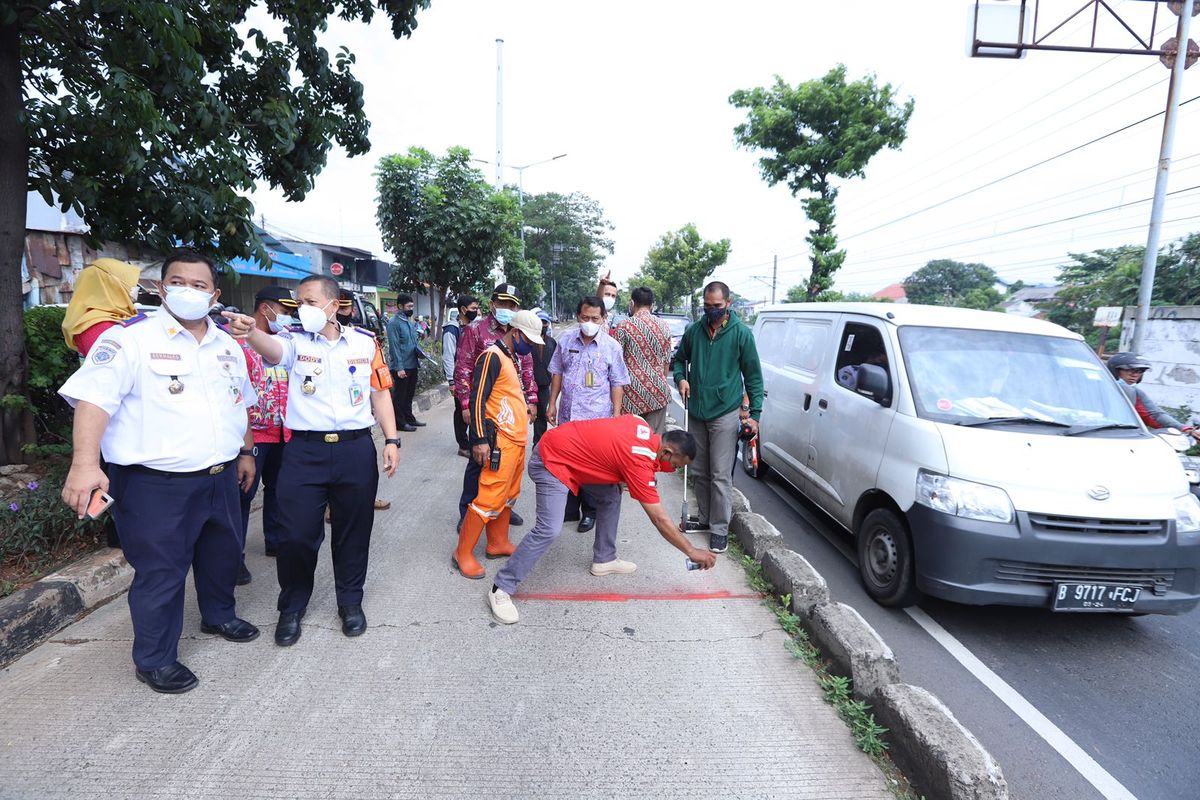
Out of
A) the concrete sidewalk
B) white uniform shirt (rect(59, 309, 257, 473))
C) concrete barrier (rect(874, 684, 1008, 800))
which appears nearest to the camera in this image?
concrete barrier (rect(874, 684, 1008, 800))

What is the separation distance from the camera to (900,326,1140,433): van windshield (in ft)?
11.6

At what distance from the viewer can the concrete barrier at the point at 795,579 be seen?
3.18 metres

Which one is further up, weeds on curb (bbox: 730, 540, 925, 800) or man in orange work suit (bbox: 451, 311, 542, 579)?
man in orange work suit (bbox: 451, 311, 542, 579)

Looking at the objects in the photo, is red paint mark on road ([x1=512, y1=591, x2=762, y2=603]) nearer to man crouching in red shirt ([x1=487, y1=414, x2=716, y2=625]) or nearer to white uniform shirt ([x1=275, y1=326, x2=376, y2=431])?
man crouching in red shirt ([x1=487, y1=414, x2=716, y2=625])

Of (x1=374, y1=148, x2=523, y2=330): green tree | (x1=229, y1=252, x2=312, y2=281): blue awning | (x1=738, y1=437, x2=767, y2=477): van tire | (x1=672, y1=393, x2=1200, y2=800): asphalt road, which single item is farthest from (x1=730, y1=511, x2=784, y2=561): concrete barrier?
(x1=229, y1=252, x2=312, y2=281): blue awning

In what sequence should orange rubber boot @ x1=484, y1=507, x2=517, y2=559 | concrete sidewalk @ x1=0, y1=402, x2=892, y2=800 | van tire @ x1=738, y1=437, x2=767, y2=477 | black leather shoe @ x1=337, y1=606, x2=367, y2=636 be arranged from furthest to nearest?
van tire @ x1=738, y1=437, x2=767, y2=477 < orange rubber boot @ x1=484, y1=507, x2=517, y2=559 < black leather shoe @ x1=337, y1=606, x2=367, y2=636 < concrete sidewalk @ x1=0, y1=402, x2=892, y2=800

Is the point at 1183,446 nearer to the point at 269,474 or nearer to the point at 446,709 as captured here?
the point at 446,709

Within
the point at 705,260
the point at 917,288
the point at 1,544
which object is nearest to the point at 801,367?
the point at 1,544

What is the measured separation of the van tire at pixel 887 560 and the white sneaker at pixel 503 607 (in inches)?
86.3

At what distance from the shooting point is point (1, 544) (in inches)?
124

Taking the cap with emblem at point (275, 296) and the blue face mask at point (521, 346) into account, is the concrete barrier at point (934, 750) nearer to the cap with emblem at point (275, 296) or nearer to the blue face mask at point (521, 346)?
the blue face mask at point (521, 346)

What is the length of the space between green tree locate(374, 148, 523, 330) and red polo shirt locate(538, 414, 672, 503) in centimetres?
909

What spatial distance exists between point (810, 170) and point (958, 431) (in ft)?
42.4

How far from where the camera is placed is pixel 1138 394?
4918mm
